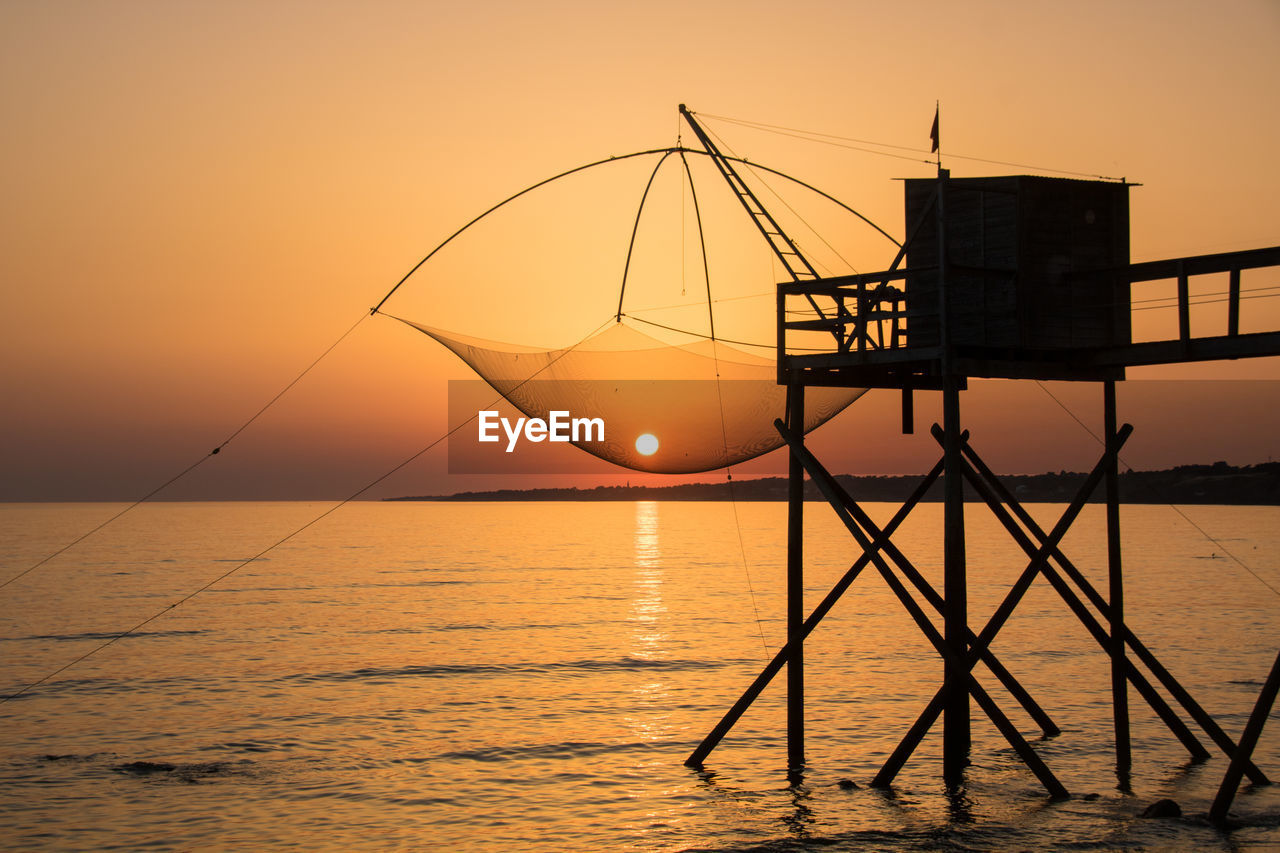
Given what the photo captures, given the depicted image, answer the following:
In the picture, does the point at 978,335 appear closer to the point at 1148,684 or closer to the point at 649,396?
the point at 1148,684

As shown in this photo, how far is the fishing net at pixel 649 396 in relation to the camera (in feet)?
74.8

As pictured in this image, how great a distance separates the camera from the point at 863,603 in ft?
177

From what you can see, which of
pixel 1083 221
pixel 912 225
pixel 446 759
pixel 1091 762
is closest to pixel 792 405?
pixel 912 225

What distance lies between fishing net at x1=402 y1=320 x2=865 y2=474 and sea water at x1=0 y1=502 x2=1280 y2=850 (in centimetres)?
543

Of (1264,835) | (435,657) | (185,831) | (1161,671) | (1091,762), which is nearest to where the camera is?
(1264,835)

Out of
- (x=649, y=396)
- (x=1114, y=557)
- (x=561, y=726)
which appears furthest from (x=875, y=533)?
(x=561, y=726)

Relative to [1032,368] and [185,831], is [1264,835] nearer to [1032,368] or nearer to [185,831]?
[1032,368]

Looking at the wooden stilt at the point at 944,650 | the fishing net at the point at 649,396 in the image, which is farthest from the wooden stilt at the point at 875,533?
the fishing net at the point at 649,396

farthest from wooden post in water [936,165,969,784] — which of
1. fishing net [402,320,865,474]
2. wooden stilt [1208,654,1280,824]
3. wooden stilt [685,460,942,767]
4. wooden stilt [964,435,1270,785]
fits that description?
fishing net [402,320,865,474]

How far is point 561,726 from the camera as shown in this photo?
2380cm

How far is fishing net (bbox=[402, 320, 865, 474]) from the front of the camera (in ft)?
74.8

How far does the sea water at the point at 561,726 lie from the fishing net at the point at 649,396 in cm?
543

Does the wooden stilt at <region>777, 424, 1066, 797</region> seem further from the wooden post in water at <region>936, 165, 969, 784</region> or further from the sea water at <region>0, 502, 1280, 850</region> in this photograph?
the sea water at <region>0, 502, 1280, 850</region>

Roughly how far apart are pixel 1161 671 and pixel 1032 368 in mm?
5562
